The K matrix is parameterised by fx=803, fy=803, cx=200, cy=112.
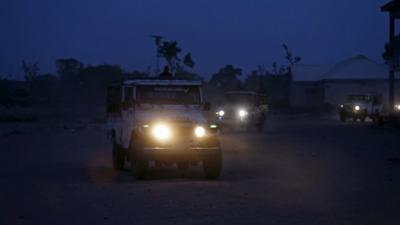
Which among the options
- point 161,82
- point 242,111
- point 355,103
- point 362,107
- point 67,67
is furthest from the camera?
point 67,67

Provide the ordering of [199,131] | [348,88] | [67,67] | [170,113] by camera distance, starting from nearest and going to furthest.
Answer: [199,131]
[170,113]
[348,88]
[67,67]

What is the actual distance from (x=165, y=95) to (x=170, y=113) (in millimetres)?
943

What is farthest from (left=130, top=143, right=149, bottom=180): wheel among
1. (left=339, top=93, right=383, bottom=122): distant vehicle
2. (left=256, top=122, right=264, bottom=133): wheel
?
(left=339, top=93, right=383, bottom=122): distant vehicle

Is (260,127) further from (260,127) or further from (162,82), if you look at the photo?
(162,82)

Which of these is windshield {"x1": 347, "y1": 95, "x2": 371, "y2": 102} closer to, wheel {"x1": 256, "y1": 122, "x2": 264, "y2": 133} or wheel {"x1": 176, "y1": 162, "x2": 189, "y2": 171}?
wheel {"x1": 256, "y1": 122, "x2": 264, "y2": 133}

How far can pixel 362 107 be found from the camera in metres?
52.9

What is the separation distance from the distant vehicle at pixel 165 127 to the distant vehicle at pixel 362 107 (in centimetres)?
3439

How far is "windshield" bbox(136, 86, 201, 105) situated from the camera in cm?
1891

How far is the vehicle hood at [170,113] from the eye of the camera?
58.3ft

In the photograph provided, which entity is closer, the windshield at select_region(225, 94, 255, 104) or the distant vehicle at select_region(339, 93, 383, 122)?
the windshield at select_region(225, 94, 255, 104)

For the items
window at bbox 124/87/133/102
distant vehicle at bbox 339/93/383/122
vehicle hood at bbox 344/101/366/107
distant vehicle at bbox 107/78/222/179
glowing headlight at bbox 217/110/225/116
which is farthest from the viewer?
vehicle hood at bbox 344/101/366/107

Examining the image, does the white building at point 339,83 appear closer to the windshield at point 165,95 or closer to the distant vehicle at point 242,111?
the distant vehicle at point 242,111

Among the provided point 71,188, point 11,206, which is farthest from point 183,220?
point 71,188

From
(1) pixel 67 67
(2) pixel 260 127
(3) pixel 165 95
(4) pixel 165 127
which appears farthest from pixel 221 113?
(1) pixel 67 67
